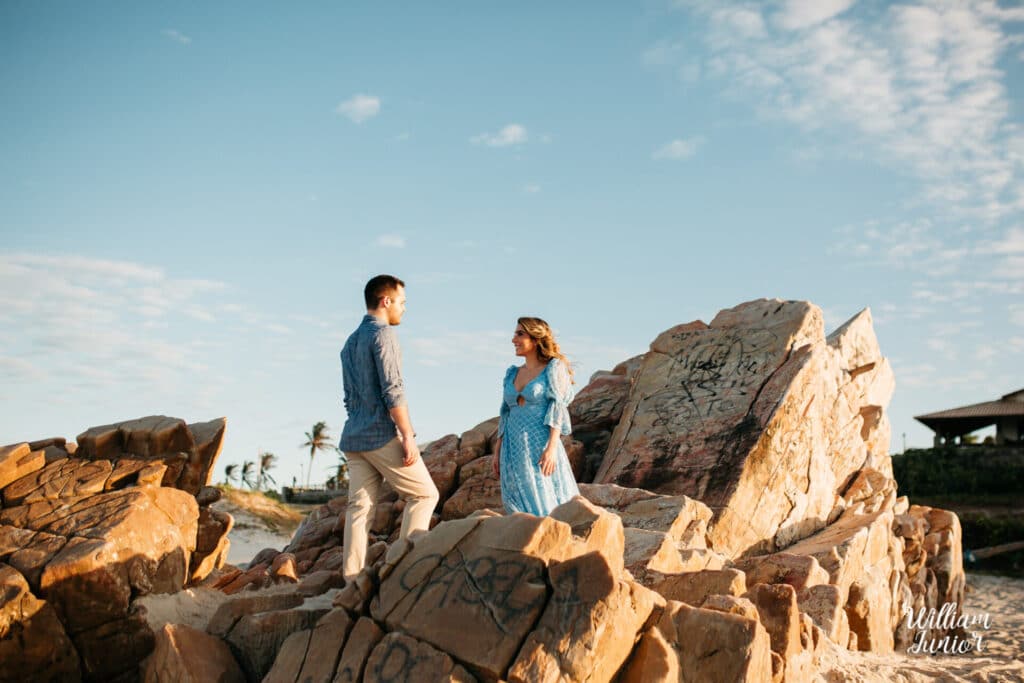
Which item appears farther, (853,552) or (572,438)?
(572,438)

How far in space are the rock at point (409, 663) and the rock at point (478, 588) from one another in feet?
0.21

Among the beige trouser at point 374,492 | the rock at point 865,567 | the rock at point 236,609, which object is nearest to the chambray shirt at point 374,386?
the beige trouser at point 374,492

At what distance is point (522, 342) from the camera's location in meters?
7.31

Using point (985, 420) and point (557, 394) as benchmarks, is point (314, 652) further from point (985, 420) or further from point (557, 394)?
point (985, 420)

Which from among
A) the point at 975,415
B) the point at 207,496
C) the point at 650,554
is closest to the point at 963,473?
the point at 975,415

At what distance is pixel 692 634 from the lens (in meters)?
5.09

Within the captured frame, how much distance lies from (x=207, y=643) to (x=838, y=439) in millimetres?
9337

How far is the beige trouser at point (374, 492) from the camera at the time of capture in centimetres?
623

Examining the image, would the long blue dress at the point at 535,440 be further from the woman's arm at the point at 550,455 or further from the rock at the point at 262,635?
the rock at the point at 262,635

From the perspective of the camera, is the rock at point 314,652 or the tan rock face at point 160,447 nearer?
the rock at point 314,652

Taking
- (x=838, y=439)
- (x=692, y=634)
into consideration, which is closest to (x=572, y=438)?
(x=838, y=439)

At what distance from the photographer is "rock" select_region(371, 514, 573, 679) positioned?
481cm

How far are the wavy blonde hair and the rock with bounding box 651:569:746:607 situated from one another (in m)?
2.09

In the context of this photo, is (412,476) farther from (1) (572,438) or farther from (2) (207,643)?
(1) (572,438)
